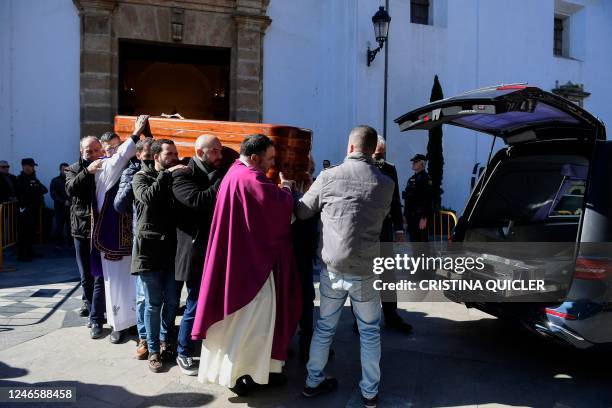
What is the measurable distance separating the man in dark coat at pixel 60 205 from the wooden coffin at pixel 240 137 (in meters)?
5.22

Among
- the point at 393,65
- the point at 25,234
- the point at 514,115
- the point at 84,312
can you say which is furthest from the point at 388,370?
the point at 393,65

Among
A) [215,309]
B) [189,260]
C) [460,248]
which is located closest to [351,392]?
[215,309]

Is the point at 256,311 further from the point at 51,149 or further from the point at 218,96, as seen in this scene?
the point at 218,96

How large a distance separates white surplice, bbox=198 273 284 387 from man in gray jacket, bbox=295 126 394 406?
1.08ft

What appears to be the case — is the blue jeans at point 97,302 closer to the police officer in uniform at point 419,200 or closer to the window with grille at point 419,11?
the police officer in uniform at point 419,200

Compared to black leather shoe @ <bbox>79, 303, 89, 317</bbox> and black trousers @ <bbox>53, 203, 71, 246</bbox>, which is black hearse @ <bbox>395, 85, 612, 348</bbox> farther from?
black trousers @ <bbox>53, 203, 71, 246</bbox>

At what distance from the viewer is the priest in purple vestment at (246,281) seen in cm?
315

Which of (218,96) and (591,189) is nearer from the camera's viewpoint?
(591,189)

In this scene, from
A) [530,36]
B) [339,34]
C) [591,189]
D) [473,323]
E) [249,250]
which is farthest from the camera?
[530,36]

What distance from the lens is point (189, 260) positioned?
3609 millimetres

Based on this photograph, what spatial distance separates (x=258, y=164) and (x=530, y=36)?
11829mm

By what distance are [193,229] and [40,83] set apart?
7635 millimetres

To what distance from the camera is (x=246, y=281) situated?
318cm

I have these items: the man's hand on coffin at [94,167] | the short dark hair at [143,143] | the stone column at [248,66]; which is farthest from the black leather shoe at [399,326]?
the stone column at [248,66]
